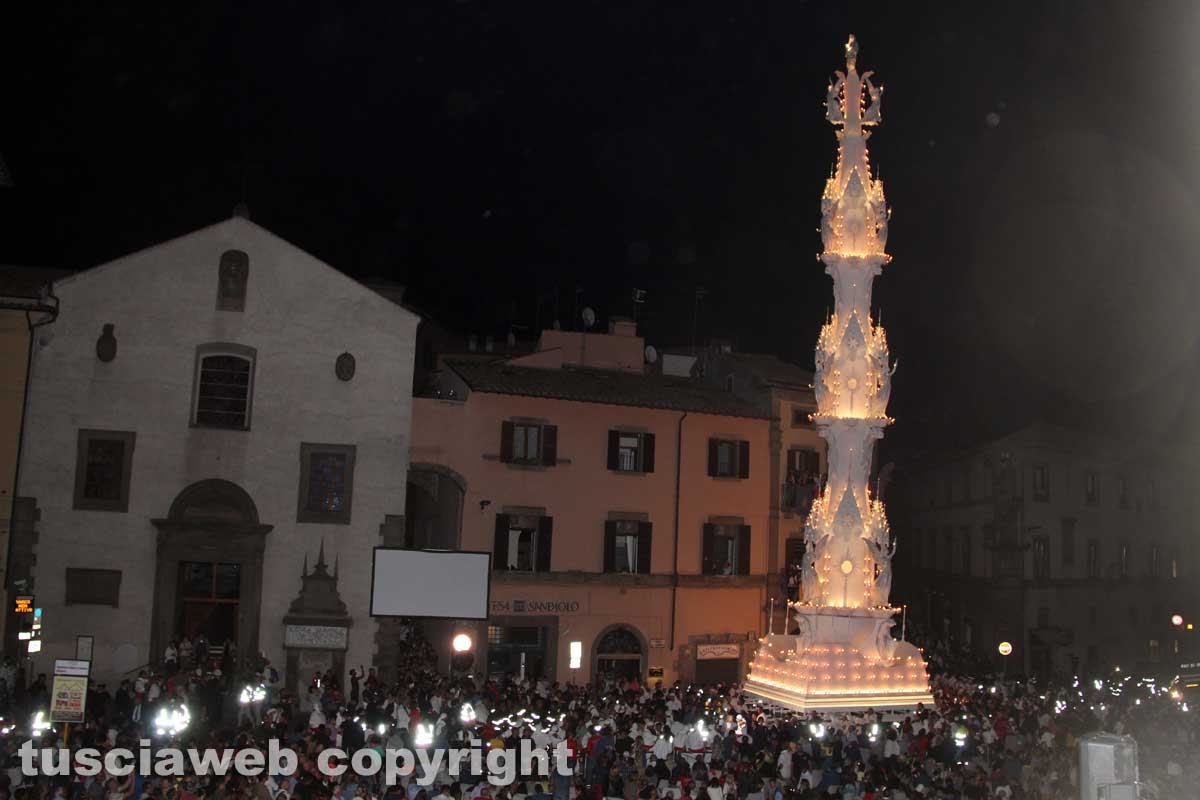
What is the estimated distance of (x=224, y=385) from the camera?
32938mm

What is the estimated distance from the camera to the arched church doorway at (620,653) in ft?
123

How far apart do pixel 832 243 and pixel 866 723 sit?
1258 centimetres

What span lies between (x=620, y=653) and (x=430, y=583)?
813cm

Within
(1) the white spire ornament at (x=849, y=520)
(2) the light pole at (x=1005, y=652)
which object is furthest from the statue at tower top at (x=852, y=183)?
(2) the light pole at (x=1005, y=652)

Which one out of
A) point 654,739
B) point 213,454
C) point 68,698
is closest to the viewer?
point 68,698

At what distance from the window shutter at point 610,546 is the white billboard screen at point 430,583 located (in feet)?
20.0

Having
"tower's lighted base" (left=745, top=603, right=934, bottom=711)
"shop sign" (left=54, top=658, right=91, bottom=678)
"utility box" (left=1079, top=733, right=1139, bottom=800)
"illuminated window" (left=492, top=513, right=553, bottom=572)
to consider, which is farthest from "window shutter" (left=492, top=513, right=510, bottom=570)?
"utility box" (left=1079, top=733, right=1139, bottom=800)

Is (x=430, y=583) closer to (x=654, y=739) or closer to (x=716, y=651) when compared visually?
(x=716, y=651)

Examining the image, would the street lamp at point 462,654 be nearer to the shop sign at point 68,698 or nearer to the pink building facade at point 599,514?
the pink building facade at point 599,514

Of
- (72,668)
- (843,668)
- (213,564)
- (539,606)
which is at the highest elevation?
(213,564)

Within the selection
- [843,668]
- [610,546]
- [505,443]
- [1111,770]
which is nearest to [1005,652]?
[843,668]

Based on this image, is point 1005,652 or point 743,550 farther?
point 743,550

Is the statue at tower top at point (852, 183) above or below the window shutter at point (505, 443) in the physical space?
above

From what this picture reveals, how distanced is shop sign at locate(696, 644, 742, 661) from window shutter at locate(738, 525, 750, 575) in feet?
8.19
